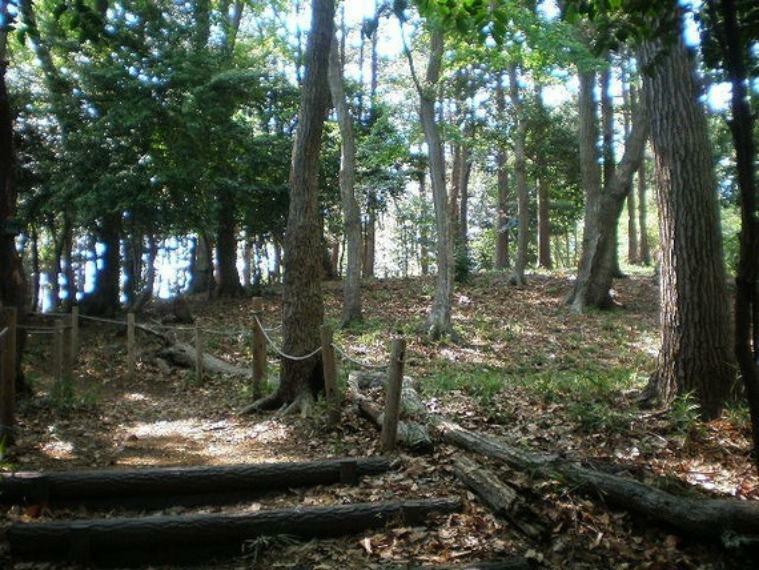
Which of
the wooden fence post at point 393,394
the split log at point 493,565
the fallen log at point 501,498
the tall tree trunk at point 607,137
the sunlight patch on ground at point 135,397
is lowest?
the split log at point 493,565

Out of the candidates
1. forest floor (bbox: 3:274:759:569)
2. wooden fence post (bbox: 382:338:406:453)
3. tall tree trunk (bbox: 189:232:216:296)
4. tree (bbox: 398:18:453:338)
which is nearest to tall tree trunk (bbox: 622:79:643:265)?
tree (bbox: 398:18:453:338)

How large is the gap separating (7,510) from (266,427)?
11.6ft

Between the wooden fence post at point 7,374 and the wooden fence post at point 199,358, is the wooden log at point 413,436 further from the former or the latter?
the wooden fence post at point 199,358

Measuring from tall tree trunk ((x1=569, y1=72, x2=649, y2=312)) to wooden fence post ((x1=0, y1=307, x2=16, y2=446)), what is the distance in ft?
50.7

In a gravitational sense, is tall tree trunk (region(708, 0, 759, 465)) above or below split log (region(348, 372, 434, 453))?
above

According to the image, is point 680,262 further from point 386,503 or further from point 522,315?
point 522,315

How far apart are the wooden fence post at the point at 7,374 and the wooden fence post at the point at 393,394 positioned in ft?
12.1

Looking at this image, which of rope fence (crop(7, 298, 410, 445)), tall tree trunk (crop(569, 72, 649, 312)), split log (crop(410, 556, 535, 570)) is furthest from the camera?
tall tree trunk (crop(569, 72, 649, 312))

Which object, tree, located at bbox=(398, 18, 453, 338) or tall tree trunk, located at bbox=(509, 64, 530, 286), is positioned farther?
tall tree trunk, located at bbox=(509, 64, 530, 286)

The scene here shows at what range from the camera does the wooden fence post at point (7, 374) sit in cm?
626

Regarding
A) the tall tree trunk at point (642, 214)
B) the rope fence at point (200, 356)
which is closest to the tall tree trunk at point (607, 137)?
the tall tree trunk at point (642, 214)

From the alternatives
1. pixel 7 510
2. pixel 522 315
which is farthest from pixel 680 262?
pixel 522 315

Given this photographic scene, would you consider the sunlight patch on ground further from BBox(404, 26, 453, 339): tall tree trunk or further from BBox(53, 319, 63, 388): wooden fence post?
BBox(404, 26, 453, 339): tall tree trunk

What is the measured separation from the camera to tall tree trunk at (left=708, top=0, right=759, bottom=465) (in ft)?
8.27
